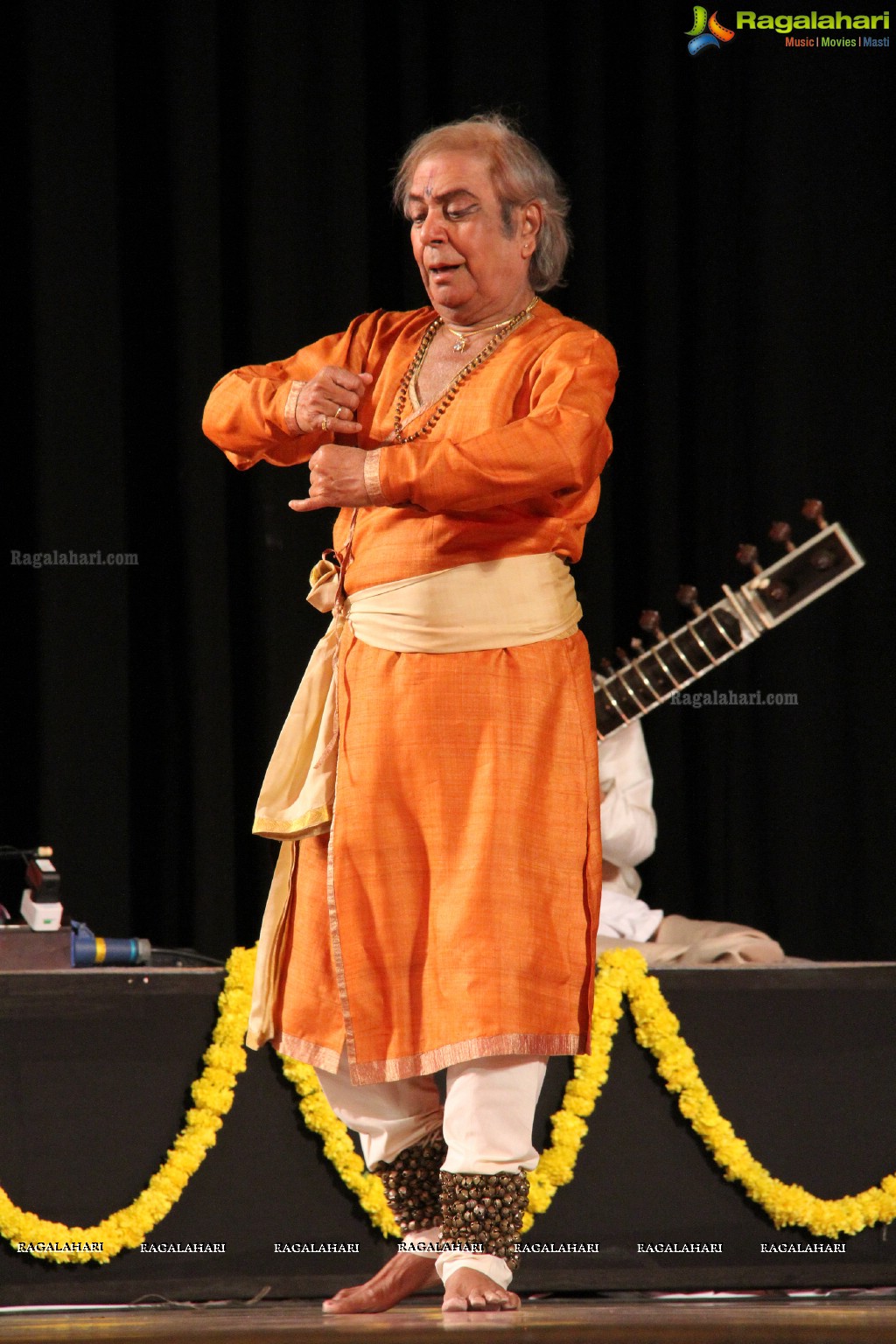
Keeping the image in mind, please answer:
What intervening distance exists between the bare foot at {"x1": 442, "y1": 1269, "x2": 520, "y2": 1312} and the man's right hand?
1.12 metres

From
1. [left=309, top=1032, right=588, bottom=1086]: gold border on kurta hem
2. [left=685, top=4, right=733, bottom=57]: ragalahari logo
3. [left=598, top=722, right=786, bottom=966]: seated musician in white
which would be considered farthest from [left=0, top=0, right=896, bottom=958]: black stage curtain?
[left=309, top=1032, right=588, bottom=1086]: gold border on kurta hem

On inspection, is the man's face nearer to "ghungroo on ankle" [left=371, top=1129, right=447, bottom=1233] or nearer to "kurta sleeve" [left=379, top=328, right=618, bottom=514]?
"kurta sleeve" [left=379, top=328, right=618, bottom=514]

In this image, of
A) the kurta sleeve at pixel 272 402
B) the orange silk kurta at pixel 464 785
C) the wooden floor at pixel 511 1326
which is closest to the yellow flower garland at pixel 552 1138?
the wooden floor at pixel 511 1326

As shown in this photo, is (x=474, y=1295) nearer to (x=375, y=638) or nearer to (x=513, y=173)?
(x=375, y=638)

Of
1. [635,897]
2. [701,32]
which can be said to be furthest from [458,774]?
[701,32]

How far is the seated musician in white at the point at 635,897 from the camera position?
311 cm

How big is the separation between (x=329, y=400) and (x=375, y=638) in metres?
0.33

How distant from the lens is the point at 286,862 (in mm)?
2285

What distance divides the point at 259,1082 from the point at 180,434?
1702 millimetres

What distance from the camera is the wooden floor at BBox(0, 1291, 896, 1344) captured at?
67.9 inches

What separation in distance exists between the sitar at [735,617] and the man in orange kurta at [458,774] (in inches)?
42.2

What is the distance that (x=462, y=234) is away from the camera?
221 centimetres

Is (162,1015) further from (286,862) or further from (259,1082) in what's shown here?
(286,862)

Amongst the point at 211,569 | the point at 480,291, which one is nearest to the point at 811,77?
the point at 211,569
